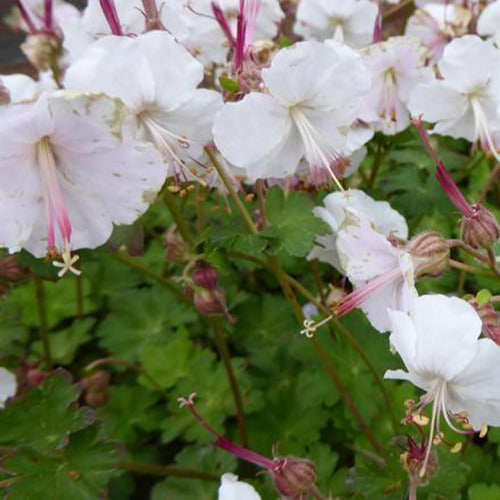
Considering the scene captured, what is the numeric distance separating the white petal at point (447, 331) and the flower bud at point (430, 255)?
142 millimetres

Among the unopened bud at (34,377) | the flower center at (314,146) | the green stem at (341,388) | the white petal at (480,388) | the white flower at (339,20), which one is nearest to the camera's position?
the white petal at (480,388)

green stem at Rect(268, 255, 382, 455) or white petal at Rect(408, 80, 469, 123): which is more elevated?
white petal at Rect(408, 80, 469, 123)

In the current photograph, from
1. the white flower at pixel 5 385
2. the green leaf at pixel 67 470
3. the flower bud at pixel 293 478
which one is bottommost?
the green leaf at pixel 67 470

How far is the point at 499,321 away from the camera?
808mm

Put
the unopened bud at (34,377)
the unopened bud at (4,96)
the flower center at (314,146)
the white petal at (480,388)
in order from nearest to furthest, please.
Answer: the white petal at (480,388)
the unopened bud at (4,96)
the flower center at (314,146)
the unopened bud at (34,377)

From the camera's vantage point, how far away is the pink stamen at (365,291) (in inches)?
33.9

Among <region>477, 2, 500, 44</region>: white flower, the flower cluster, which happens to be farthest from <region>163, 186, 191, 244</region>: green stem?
<region>477, 2, 500, 44</region>: white flower

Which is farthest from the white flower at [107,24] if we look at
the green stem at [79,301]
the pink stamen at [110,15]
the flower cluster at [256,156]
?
the green stem at [79,301]

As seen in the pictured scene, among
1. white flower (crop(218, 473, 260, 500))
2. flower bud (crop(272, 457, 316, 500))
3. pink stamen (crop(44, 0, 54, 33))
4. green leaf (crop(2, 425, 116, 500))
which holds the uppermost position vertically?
pink stamen (crop(44, 0, 54, 33))

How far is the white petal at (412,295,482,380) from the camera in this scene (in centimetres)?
70

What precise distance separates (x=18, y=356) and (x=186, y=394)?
0.32 metres

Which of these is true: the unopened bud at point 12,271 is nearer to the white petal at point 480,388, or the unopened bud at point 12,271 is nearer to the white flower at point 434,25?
the white petal at point 480,388

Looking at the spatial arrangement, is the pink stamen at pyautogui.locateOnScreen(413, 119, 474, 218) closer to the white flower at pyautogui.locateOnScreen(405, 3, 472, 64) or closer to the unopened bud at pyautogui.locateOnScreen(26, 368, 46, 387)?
the white flower at pyautogui.locateOnScreen(405, 3, 472, 64)

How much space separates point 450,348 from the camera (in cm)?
71
